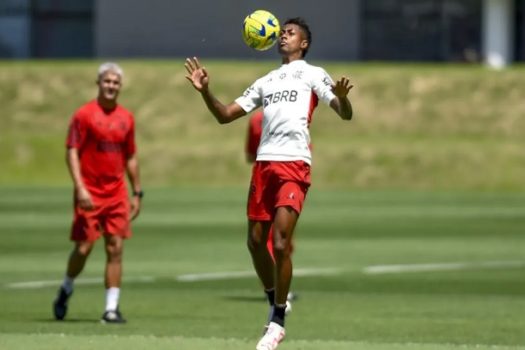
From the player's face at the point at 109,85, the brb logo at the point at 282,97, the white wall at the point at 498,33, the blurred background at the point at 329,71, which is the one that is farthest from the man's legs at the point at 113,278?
the white wall at the point at 498,33

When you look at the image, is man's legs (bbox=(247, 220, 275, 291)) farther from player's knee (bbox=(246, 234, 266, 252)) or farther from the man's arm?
the man's arm

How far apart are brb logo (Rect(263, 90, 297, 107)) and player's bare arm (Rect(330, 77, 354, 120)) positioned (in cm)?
34

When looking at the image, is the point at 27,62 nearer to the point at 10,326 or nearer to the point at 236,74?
the point at 236,74

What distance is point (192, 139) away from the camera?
160 feet

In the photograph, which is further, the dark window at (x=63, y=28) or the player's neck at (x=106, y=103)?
the dark window at (x=63, y=28)

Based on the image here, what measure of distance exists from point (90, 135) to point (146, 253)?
8794 millimetres

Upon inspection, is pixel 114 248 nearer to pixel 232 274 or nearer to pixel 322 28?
pixel 232 274

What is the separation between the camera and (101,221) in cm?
1673

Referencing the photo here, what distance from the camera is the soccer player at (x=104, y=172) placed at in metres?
16.6

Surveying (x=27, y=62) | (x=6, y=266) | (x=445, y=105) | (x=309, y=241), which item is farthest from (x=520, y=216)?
(x=27, y=62)

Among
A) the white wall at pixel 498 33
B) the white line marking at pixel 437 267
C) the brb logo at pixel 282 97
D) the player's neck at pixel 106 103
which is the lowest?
the white line marking at pixel 437 267

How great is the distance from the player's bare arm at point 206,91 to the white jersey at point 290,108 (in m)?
0.20

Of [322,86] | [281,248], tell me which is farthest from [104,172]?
[281,248]

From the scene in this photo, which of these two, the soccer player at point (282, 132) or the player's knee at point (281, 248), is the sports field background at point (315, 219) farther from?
the soccer player at point (282, 132)
